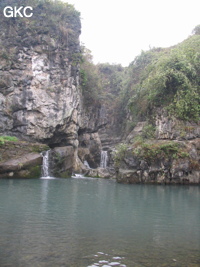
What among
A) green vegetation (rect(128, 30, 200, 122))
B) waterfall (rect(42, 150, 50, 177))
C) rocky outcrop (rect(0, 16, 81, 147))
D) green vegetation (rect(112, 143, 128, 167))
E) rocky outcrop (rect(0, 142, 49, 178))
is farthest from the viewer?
rocky outcrop (rect(0, 16, 81, 147))

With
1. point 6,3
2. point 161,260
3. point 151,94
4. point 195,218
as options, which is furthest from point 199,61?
point 161,260

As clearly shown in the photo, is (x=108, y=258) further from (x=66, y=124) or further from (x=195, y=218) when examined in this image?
(x=66, y=124)

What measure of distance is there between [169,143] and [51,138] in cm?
1339

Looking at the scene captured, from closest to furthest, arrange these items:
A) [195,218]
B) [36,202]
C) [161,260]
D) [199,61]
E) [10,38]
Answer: [161,260]
[195,218]
[36,202]
[199,61]
[10,38]

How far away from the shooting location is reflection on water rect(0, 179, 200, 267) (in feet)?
17.2

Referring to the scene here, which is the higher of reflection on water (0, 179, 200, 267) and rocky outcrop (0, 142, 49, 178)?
rocky outcrop (0, 142, 49, 178)

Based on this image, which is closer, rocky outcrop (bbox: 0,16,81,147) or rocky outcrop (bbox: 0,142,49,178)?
rocky outcrop (bbox: 0,142,49,178)

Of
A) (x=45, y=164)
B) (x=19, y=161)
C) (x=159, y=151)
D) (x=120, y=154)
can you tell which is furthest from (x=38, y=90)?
(x=159, y=151)

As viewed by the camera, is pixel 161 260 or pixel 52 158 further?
pixel 52 158

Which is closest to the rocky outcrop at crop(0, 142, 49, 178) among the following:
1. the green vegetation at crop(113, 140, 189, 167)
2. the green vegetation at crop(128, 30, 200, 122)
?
the green vegetation at crop(113, 140, 189, 167)

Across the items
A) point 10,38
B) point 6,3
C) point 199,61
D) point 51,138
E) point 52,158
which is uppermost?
point 6,3

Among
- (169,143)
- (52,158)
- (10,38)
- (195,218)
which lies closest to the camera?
(195,218)

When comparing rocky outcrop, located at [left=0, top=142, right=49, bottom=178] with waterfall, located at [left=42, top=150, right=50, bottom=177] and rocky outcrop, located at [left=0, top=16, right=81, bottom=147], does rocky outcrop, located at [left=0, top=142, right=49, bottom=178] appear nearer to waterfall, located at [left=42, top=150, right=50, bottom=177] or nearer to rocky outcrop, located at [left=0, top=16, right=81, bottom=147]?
waterfall, located at [left=42, top=150, right=50, bottom=177]

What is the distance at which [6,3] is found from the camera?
96.7ft
